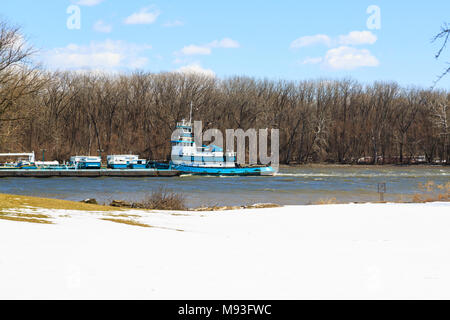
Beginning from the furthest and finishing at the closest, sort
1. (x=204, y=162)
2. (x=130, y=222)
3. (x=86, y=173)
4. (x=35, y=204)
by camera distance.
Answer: (x=204, y=162)
(x=86, y=173)
(x=35, y=204)
(x=130, y=222)

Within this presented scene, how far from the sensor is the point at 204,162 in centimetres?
6512

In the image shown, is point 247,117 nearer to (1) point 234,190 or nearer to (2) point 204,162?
(2) point 204,162

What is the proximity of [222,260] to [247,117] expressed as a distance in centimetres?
8260

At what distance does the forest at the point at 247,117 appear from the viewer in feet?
273

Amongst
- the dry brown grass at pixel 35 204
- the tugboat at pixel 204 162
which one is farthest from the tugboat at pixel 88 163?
the dry brown grass at pixel 35 204

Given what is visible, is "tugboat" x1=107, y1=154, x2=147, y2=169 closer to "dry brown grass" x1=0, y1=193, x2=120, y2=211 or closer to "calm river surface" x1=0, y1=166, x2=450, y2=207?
"calm river surface" x1=0, y1=166, x2=450, y2=207

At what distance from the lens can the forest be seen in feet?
273

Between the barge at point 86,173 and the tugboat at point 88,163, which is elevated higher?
the tugboat at point 88,163

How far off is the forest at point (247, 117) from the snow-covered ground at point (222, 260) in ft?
226

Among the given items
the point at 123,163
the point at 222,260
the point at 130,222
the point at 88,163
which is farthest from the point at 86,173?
the point at 222,260

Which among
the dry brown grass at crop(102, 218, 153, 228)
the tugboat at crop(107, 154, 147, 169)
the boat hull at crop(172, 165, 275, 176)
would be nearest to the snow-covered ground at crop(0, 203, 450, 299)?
the dry brown grass at crop(102, 218, 153, 228)

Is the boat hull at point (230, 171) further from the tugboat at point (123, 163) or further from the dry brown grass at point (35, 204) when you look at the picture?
the dry brown grass at point (35, 204)

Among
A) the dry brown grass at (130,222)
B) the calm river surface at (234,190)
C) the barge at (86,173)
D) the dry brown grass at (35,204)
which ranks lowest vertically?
the calm river surface at (234,190)

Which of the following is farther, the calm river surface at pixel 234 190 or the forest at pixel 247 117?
the forest at pixel 247 117
